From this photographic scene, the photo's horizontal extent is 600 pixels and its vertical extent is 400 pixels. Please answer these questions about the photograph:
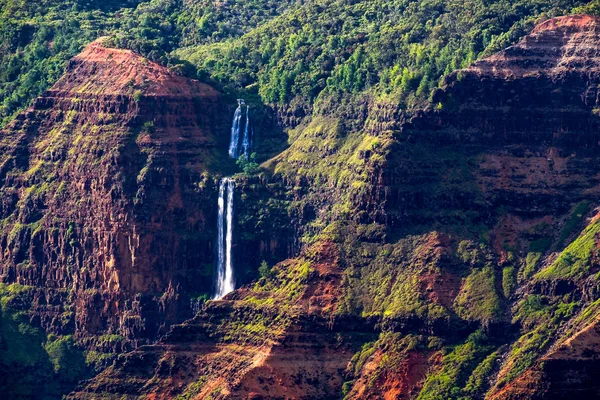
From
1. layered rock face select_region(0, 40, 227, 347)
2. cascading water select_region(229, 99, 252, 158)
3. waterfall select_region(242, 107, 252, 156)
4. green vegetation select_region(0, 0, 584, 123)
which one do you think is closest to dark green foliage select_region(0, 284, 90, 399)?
layered rock face select_region(0, 40, 227, 347)

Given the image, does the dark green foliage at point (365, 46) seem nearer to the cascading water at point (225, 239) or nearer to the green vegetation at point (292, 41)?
the green vegetation at point (292, 41)

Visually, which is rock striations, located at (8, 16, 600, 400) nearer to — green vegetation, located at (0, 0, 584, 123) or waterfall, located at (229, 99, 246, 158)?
waterfall, located at (229, 99, 246, 158)

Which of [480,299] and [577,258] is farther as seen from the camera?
[480,299]

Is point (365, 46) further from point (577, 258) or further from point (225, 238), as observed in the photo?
point (577, 258)

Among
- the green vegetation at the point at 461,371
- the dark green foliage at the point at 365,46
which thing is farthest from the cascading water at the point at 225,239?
the green vegetation at the point at 461,371

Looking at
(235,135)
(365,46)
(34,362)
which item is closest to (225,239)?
(235,135)

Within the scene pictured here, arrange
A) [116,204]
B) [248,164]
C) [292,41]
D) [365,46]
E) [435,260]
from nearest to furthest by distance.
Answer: [435,260]
[116,204]
[248,164]
[365,46]
[292,41]
